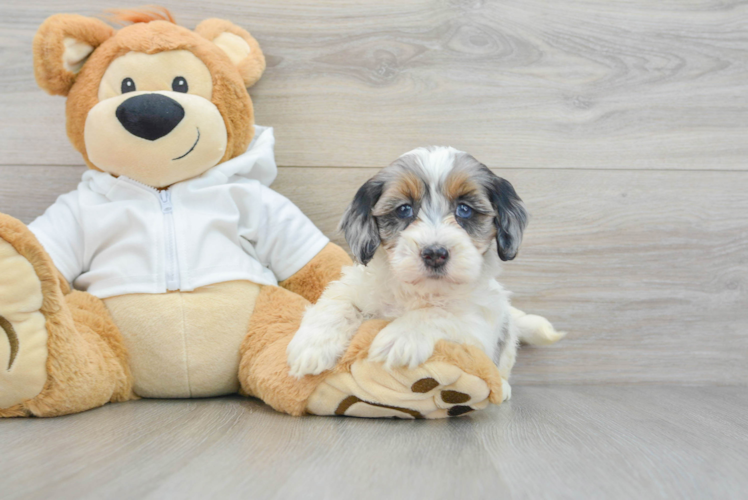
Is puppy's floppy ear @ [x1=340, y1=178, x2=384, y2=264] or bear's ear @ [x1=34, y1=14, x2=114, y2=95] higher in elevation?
bear's ear @ [x1=34, y1=14, x2=114, y2=95]

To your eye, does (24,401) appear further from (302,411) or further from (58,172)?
(58,172)

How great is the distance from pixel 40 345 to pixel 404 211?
3.23ft

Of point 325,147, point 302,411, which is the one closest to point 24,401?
point 302,411

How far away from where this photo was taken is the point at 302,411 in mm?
1521

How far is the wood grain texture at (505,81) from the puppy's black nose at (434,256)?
0.85m

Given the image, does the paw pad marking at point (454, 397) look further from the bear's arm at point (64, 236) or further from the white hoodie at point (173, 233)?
the bear's arm at point (64, 236)

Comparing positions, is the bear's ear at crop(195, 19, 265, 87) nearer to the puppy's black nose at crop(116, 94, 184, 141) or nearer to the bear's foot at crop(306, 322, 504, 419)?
the puppy's black nose at crop(116, 94, 184, 141)

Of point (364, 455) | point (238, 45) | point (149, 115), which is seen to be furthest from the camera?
point (238, 45)

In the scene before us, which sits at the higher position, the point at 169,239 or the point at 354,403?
the point at 169,239

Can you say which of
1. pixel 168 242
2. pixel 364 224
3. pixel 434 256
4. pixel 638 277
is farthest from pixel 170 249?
pixel 638 277

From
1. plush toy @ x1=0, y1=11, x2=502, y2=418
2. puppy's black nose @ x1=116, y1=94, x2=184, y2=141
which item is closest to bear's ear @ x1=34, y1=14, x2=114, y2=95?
plush toy @ x1=0, y1=11, x2=502, y2=418

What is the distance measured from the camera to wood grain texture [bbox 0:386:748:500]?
1.02m

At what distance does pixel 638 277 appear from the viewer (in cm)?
220

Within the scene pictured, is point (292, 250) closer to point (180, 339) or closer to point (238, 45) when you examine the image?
point (180, 339)
